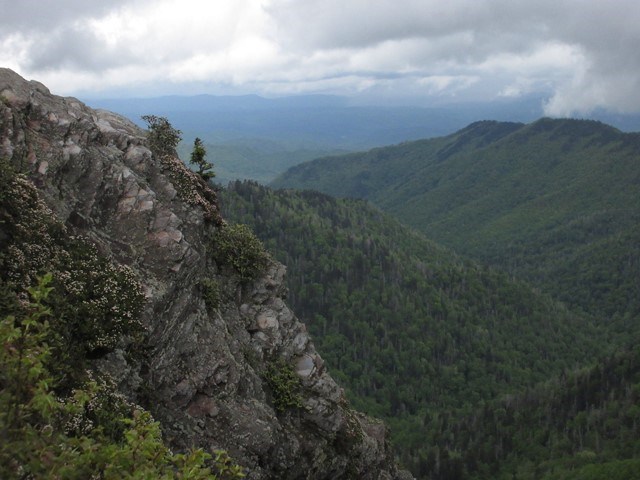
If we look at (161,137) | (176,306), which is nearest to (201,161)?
(161,137)

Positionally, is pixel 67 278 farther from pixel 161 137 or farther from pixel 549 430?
pixel 549 430

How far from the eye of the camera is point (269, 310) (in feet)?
106

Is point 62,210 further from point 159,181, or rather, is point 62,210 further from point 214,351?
point 214,351

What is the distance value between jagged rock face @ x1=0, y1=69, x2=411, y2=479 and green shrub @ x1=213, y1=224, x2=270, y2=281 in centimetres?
64

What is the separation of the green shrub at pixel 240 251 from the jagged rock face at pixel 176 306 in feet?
2.11

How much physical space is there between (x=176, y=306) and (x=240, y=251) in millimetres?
8146

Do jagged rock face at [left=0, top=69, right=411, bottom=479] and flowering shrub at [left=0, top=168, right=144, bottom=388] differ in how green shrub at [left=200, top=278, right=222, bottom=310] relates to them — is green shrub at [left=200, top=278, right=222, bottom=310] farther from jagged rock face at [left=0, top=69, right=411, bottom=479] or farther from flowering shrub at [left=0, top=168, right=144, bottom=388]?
flowering shrub at [left=0, top=168, right=144, bottom=388]

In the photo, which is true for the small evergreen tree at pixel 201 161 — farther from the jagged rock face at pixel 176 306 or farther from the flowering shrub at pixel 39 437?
the flowering shrub at pixel 39 437

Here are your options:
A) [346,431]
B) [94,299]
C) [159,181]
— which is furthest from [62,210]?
[346,431]

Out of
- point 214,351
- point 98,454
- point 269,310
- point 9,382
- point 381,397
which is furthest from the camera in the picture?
point 381,397

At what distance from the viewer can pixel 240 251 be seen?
32250 mm

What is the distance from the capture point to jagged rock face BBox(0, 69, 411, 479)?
74.6ft

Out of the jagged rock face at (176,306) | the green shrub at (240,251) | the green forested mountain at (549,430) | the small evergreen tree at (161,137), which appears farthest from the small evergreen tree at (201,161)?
the green forested mountain at (549,430)

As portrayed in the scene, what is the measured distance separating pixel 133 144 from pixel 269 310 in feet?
43.2
